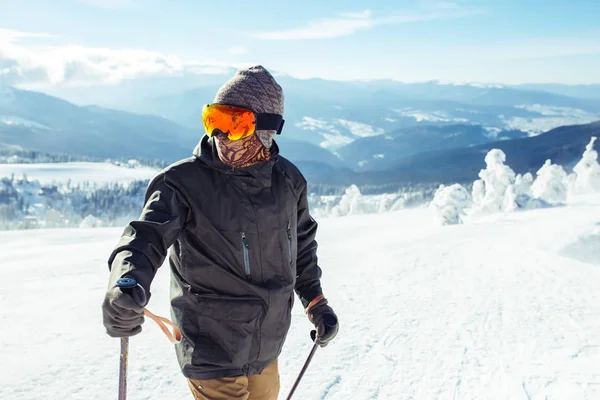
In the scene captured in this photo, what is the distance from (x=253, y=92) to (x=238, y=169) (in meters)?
0.35

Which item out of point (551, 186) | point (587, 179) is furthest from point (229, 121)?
point (587, 179)

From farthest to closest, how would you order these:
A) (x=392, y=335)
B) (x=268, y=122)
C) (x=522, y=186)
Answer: (x=522, y=186) → (x=392, y=335) → (x=268, y=122)

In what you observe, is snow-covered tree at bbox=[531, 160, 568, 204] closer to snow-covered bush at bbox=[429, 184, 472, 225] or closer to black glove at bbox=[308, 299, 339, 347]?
snow-covered bush at bbox=[429, 184, 472, 225]

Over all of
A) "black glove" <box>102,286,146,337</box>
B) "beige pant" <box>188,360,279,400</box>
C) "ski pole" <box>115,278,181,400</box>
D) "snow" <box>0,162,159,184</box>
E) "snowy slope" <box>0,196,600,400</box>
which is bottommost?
"snow" <box>0,162,159,184</box>

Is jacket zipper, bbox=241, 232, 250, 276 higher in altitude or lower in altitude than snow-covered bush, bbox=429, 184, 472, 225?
higher

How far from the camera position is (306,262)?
284 centimetres

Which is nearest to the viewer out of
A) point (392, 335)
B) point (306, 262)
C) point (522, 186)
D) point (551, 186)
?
point (306, 262)

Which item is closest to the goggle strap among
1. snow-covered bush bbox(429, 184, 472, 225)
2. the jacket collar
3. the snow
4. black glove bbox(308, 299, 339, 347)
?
the jacket collar

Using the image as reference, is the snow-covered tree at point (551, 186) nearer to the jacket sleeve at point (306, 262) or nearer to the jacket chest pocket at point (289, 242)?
the jacket sleeve at point (306, 262)

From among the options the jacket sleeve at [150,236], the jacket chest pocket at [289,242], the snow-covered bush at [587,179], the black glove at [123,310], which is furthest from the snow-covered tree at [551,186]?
the black glove at [123,310]

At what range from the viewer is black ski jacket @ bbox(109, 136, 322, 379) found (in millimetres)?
2139

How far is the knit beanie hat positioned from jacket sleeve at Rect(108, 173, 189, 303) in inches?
18.1

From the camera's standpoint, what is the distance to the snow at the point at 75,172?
147 meters

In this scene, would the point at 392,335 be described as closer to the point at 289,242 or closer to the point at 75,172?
the point at 289,242
